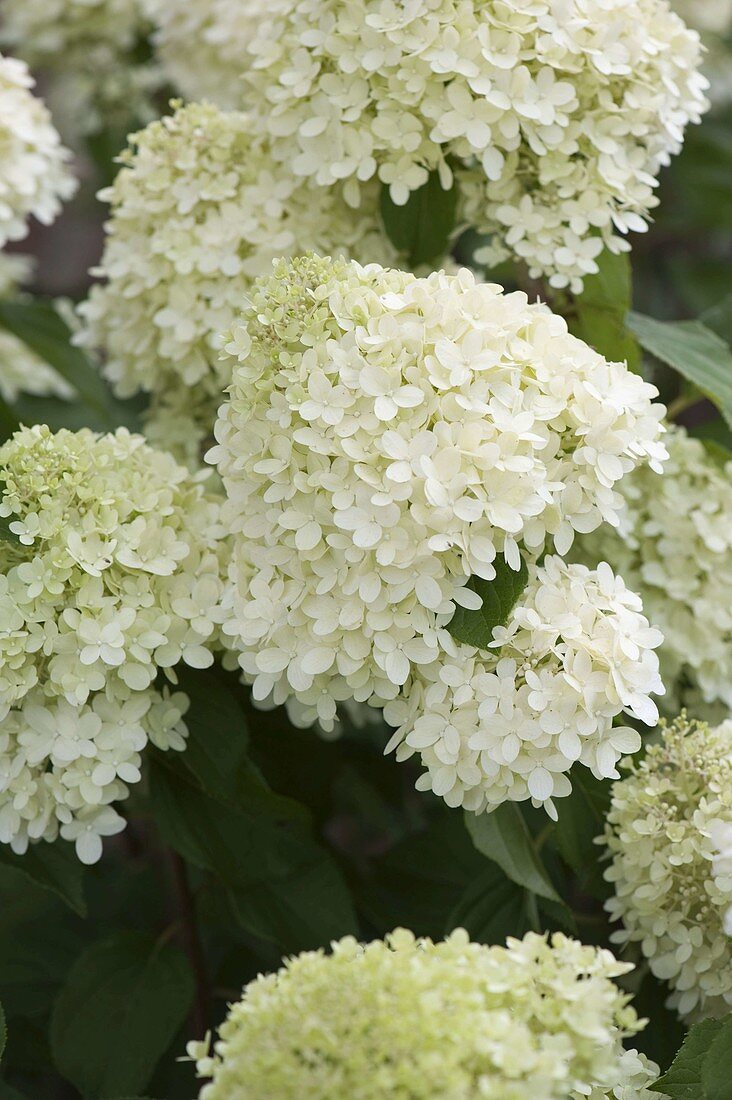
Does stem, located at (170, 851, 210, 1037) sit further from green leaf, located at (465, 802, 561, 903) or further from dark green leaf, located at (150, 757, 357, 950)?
green leaf, located at (465, 802, 561, 903)

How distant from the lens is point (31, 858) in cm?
95

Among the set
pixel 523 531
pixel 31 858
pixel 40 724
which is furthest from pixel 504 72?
pixel 31 858

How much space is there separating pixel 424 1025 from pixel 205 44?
3.92ft

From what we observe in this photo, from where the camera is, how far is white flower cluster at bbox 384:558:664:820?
782 mm

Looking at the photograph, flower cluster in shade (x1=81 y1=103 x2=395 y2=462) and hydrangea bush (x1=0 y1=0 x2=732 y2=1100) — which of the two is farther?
flower cluster in shade (x1=81 y1=103 x2=395 y2=462)

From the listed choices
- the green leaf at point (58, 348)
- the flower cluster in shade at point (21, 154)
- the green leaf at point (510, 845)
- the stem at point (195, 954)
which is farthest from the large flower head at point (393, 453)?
the green leaf at point (58, 348)

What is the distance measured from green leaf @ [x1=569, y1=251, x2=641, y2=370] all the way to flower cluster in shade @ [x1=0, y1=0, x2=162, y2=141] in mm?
940

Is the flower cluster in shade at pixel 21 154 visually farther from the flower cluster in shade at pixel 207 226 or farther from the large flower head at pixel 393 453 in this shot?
the large flower head at pixel 393 453

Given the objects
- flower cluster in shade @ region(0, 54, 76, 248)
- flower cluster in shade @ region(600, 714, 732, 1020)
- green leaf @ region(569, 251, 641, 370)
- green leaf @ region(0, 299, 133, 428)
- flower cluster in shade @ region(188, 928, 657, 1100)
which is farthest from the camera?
green leaf @ region(0, 299, 133, 428)

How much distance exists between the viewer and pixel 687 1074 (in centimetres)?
76

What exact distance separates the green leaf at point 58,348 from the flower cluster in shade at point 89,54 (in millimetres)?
447

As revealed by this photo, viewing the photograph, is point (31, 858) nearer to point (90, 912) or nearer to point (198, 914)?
point (198, 914)

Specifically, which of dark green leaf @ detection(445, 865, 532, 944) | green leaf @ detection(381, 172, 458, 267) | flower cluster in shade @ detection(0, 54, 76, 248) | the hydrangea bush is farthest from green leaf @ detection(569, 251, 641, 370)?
flower cluster in shade @ detection(0, 54, 76, 248)

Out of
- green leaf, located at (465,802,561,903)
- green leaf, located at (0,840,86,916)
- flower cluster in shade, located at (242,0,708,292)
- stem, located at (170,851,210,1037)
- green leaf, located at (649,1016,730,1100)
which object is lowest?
stem, located at (170,851,210,1037)
